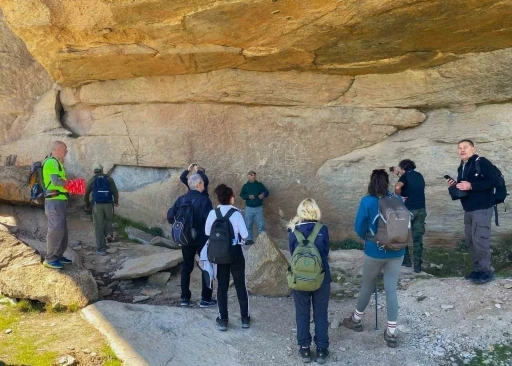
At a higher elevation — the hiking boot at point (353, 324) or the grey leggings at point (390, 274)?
the grey leggings at point (390, 274)

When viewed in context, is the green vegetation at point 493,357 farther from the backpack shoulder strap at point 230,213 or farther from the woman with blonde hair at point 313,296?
the backpack shoulder strap at point 230,213

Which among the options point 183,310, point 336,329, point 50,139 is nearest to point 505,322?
point 336,329

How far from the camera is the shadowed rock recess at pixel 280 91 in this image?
8.05 m

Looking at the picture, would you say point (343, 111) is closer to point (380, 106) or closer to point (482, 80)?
point (380, 106)

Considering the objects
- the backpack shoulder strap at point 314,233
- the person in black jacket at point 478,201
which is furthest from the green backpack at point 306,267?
the person in black jacket at point 478,201

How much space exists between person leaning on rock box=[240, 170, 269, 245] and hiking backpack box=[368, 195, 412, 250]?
5119 mm

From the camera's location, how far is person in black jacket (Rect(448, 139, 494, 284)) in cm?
579

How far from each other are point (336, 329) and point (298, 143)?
5.31 m

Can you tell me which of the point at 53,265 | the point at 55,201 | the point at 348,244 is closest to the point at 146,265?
the point at 53,265

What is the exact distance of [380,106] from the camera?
31.8ft

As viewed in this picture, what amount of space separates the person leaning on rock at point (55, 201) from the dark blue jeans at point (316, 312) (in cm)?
385

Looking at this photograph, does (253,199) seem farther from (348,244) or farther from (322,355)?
(322,355)

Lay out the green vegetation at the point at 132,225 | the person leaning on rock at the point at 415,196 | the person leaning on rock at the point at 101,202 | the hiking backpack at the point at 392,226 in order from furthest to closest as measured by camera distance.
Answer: the green vegetation at the point at 132,225, the person leaning on rock at the point at 101,202, the person leaning on rock at the point at 415,196, the hiking backpack at the point at 392,226

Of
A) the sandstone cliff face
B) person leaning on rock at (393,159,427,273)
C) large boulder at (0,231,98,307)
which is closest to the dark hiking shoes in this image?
person leaning on rock at (393,159,427,273)
